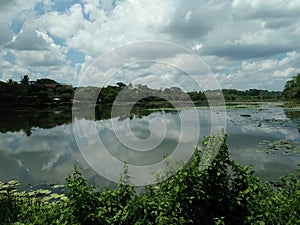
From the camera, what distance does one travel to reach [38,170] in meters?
10.0

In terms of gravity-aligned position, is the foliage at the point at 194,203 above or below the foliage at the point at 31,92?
below

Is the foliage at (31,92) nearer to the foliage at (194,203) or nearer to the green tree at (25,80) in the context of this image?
the green tree at (25,80)

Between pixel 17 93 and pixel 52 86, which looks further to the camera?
pixel 52 86

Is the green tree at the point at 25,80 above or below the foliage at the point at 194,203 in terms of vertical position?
above

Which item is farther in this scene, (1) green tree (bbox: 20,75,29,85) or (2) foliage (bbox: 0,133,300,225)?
(1) green tree (bbox: 20,75,29,85)

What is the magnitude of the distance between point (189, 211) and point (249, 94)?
13380 cm

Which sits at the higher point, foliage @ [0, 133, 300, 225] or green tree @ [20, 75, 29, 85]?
green tree @ [20, 75, 29, 85]

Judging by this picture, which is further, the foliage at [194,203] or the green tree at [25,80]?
the green tree at [25,80]

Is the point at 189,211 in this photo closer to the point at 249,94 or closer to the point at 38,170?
the point at 38,170

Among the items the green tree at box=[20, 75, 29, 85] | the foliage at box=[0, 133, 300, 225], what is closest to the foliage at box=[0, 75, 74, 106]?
the green tree at box=[20, 75, 29, 85]

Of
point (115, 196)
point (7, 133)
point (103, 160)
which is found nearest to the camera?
point (115, 196)

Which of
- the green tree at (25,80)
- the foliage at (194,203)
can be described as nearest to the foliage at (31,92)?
the green tree at (25,80)

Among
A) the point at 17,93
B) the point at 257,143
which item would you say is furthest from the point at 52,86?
the point at 257,143

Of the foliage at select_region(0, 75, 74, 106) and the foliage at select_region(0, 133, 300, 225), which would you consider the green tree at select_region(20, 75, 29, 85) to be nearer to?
the foliage at select_region(0, 75, 74, 106)
